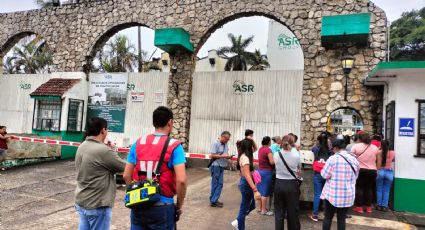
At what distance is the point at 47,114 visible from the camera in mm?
13703

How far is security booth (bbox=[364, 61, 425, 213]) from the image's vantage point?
24.0ft

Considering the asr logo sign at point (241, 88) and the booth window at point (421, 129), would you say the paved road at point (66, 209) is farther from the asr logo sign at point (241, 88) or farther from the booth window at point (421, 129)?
the asr logo sign at point (241, 88)

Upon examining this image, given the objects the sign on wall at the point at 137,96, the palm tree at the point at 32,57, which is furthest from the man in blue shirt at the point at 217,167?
the palm tree at the point at 32,57

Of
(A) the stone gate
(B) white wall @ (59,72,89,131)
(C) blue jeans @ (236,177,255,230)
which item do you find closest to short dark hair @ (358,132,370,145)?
(C) blue jeans @ (236,177,255,230)

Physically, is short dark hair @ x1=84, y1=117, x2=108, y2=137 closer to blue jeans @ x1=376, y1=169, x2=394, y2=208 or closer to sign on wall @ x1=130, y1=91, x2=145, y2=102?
blue jeans @ x1=376, y1=169, x2=394, y2=208

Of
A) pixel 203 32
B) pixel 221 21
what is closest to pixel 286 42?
pixel 221 21

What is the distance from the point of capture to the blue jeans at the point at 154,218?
2877mm

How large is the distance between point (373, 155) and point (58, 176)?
828 centimetres

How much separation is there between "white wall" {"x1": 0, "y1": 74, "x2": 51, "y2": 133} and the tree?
94.5ft

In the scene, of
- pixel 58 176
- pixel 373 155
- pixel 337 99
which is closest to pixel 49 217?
pixel 58 176

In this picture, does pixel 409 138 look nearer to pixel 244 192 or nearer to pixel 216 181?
pixel 216 181

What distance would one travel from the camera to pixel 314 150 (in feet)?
24.4

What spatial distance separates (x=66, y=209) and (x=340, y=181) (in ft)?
16.6

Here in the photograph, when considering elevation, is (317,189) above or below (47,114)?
below
